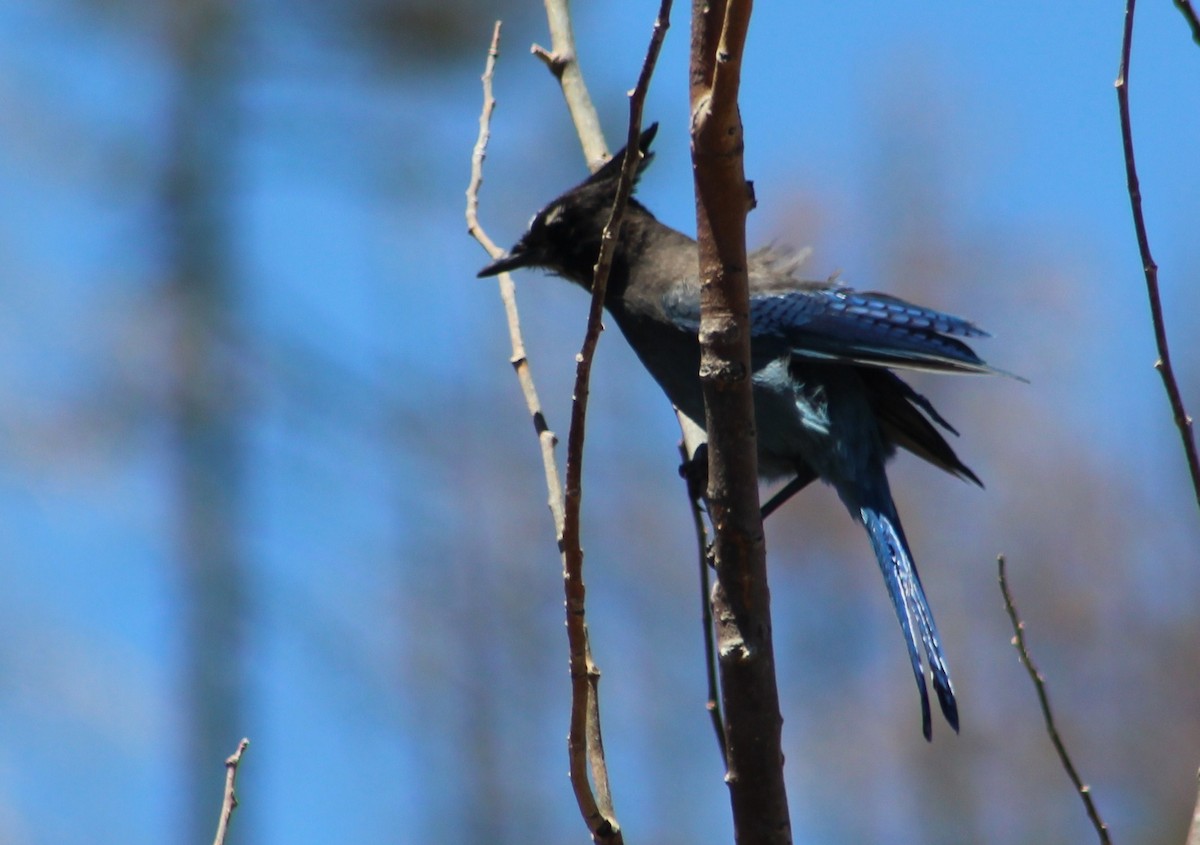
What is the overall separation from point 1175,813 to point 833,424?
18.3 ft

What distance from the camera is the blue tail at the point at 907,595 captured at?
3.27m

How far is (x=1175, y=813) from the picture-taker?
27.7ft

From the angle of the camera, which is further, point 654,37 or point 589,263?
point 589,263

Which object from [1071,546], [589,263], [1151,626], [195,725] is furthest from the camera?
[195,725]

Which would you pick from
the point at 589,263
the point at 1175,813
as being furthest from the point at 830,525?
the point at 589,263

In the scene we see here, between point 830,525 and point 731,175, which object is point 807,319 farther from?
point 830,525

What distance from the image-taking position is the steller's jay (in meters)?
3.77

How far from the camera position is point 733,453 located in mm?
2406

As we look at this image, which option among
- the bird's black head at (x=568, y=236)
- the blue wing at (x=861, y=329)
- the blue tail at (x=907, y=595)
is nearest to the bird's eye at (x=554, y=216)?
the bird's black head at (x=568, y=236)

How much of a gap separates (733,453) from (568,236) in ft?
6.99

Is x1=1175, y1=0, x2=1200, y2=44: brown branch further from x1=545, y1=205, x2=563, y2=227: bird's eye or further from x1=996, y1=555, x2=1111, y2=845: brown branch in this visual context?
x1=545, y1=205, x2=563, y2=227: bird's eye

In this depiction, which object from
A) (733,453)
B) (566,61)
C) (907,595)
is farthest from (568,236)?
(733,453)

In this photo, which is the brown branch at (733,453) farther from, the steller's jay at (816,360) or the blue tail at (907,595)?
the steller's jay at (816,360)

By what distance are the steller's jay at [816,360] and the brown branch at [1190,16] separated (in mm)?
1281
